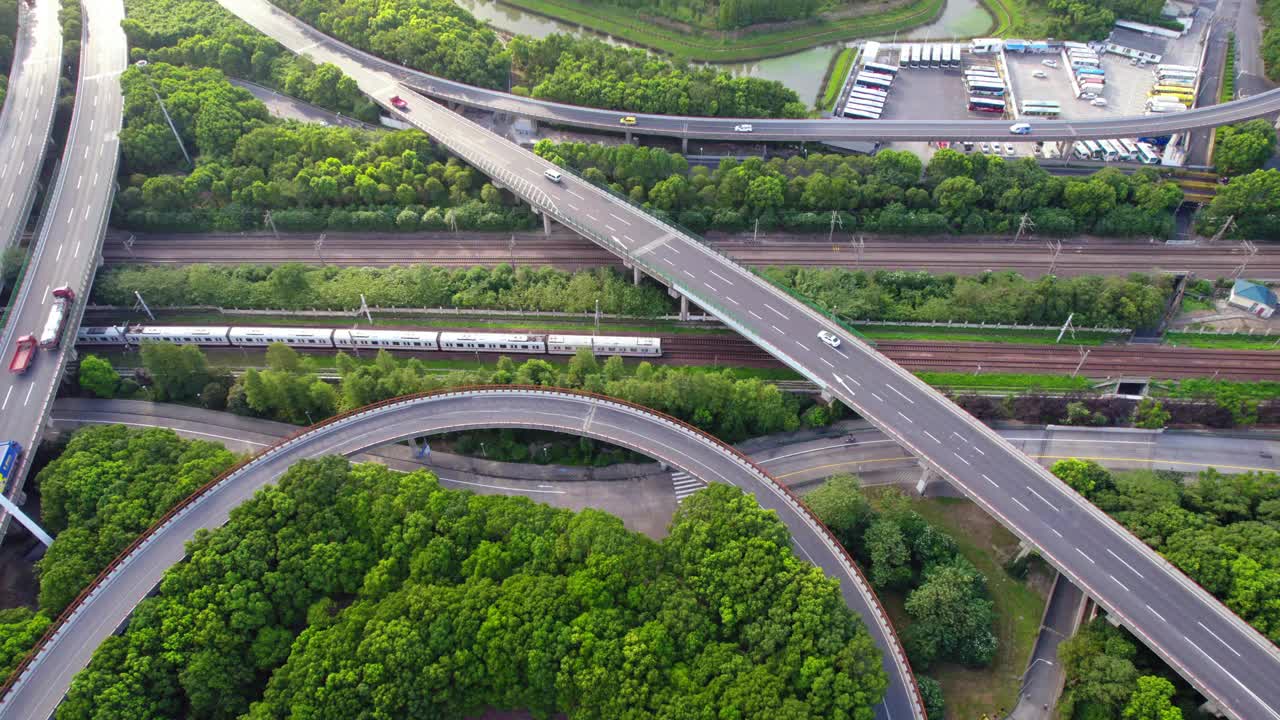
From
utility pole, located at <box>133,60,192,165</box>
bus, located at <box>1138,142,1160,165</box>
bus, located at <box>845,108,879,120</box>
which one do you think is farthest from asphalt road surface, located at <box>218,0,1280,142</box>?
utility pole, located at <box>133,60,192,165</box>

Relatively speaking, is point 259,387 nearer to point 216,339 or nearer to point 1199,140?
point 216,339

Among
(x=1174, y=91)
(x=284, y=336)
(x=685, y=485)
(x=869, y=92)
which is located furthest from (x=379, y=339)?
(x=1174, y=91)

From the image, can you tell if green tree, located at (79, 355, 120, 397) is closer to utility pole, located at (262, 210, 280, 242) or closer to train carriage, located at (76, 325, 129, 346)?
train carriage, located at (76, 325, 129, 346)

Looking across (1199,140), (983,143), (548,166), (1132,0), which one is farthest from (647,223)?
(1132,0)

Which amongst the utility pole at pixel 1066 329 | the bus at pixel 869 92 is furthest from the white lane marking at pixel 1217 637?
the bus at pixel 869 92

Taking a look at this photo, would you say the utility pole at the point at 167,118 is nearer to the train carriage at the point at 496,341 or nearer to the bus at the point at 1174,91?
the train carriage at the point at 496,341
